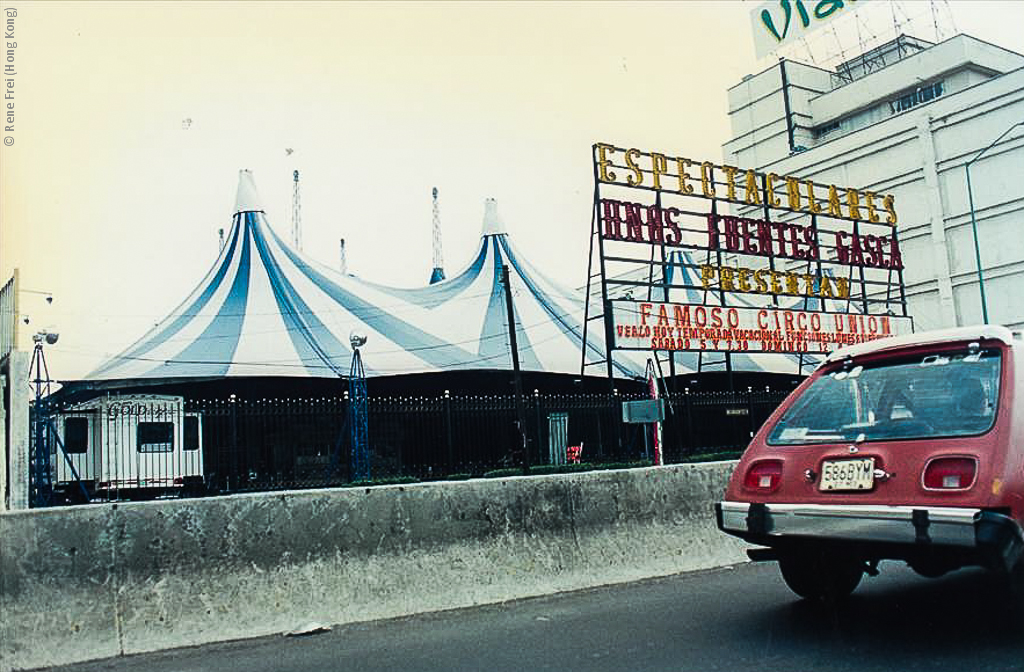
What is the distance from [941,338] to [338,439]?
9660mm

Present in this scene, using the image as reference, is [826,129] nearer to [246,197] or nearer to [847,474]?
[246,197]

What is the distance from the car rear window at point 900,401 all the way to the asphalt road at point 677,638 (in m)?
1.10

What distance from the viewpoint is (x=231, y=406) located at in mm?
9961

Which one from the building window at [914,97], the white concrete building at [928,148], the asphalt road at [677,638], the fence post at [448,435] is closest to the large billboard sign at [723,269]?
the fence post at [448,435]

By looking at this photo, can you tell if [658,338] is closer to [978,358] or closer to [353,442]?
[353,442]

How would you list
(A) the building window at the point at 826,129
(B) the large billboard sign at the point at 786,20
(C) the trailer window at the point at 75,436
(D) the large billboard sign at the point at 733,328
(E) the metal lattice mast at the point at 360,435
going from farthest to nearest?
(A) the building window at the point at 826,129 < (B) the large billboard sign at the point at 786,20 < (D) the large billboard sign at the point at 733,328 < (E) the metal lattice mast at the point at 360,435 < (C) the trailer window at the point at 75,436

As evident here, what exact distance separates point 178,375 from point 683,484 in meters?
15.4

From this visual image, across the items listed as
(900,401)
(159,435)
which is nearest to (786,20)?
(159,435)

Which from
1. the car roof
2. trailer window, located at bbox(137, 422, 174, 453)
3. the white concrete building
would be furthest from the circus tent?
the white concrete building

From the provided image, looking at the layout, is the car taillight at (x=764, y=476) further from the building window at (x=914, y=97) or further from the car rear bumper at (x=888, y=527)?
the building window at (x=914, y=97)

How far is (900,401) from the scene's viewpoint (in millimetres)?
5234

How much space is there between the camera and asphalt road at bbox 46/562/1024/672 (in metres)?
4.87

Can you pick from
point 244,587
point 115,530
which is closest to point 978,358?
point 244,587

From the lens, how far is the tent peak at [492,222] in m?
28.0
